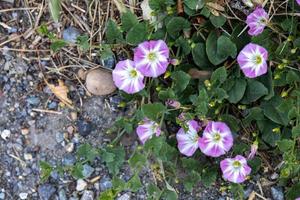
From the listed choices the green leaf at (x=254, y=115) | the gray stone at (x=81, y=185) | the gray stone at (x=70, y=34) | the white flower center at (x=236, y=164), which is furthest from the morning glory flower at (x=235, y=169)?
the gray stone at (x=70, y=34)

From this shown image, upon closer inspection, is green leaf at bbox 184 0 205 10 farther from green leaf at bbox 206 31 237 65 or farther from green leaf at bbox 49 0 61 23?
green leaf at bbox 49 0 61 23

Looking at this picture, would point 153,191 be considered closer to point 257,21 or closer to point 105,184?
point 105,184

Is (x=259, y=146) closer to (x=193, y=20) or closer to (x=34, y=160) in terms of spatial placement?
(x=193, y=20)

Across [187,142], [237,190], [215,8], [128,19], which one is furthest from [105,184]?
[215,8]

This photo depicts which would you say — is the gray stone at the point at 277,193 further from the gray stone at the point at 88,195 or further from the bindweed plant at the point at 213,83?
the gray stone at the point at 88,195

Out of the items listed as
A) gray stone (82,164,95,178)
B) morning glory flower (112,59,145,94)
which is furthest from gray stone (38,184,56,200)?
morning glory flower (112,59,145,94)

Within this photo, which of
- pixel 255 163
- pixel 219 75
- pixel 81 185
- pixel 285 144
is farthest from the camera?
pixel 81 185
